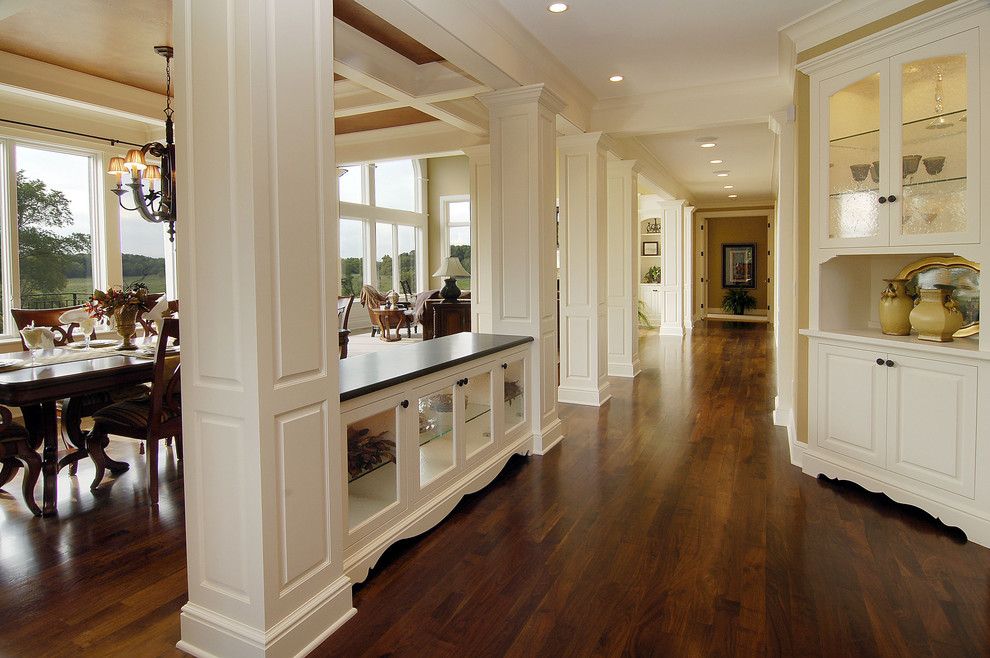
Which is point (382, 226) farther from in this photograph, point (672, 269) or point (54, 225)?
point (54, 225)

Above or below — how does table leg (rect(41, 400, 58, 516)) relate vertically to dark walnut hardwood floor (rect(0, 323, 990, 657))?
above

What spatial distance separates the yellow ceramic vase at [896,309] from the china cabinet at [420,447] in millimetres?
2161

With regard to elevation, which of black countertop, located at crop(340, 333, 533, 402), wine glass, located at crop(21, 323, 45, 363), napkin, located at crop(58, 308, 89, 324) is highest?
napkin, located at crop(58, 308, 89, 324)

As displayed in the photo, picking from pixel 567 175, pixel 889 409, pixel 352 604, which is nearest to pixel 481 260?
pixel 567 175

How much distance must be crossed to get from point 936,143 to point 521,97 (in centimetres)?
238

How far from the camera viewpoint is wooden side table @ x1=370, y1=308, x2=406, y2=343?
36.2 feet

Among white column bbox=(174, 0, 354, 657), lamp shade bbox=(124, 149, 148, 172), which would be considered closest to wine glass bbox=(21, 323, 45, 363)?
lamp shade bbox=(124, 149, 148, 172)

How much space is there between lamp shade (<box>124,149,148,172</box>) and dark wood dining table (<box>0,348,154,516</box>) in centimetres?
158

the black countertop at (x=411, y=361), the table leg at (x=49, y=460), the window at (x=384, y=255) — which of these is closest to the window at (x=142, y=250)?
the table leg at (x=49, y=460)

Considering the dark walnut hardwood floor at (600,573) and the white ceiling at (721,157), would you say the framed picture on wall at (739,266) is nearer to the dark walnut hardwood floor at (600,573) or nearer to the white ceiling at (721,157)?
the white ceiling at (721,157)

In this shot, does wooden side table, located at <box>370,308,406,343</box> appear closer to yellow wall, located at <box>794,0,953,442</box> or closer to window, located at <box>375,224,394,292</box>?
window, located at <box>375,224,394,292</box>

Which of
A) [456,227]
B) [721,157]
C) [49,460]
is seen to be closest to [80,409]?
[49,460]

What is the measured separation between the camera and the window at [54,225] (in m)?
5.91

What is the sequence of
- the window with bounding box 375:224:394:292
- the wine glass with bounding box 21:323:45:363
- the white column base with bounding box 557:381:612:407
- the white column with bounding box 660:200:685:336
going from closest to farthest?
the wine glass with bounding box 21:323:45:363 < the white column base with bounding box 557:381:612:407 < the white column with bounding box 660:200:685:336 < the window with bounding box 375:224:394:292
